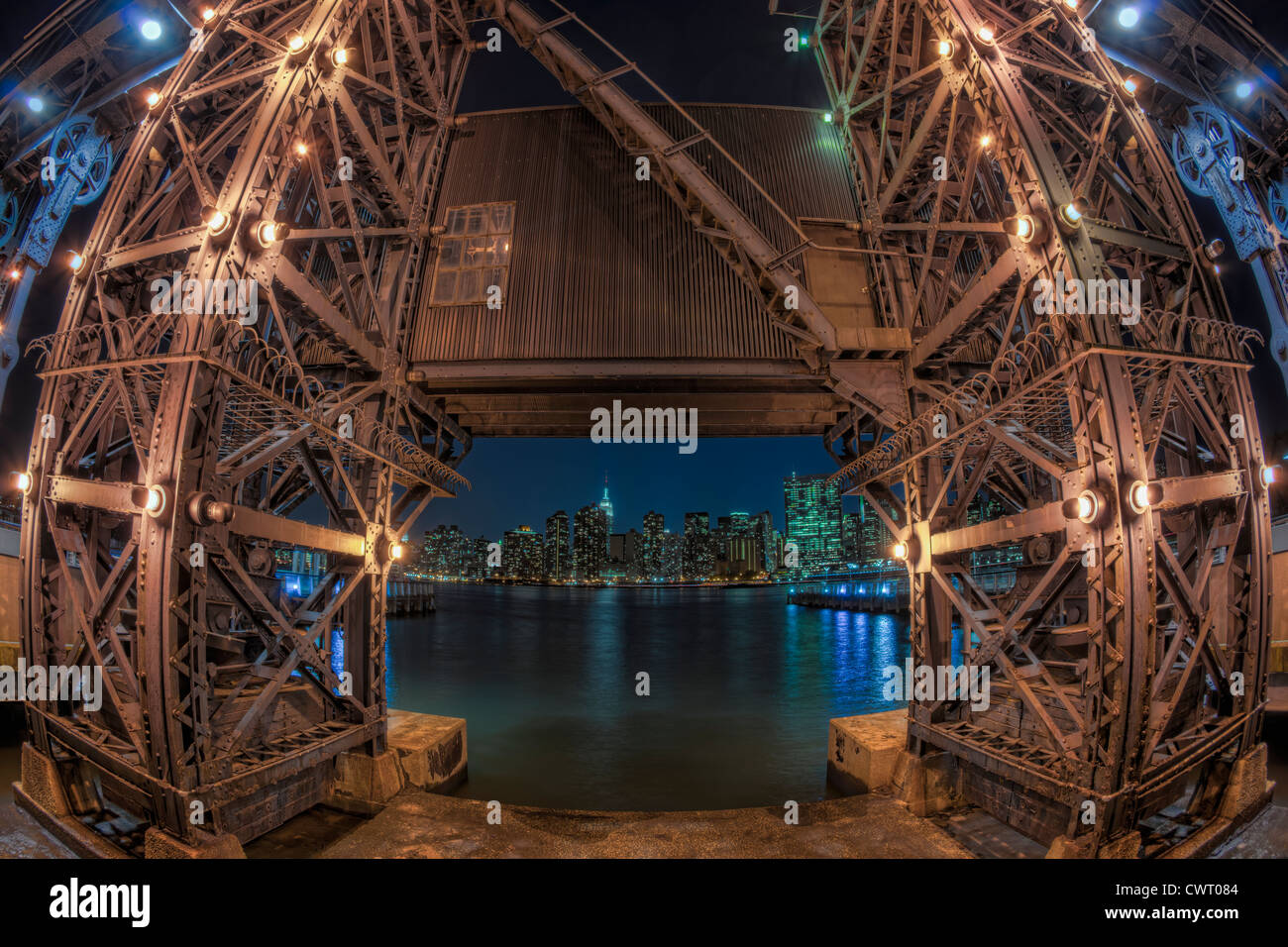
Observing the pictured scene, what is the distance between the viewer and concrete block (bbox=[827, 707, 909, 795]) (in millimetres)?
9500

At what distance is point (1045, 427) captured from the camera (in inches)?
385

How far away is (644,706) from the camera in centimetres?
2177

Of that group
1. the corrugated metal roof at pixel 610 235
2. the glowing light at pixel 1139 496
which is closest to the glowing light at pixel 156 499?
the corrugated metal roof at pixel 610 235

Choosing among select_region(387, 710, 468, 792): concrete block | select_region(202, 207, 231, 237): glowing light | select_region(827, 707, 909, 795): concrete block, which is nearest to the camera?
select_region(202, 207, 231, 237): glowing light

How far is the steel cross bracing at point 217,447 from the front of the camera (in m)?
6.30

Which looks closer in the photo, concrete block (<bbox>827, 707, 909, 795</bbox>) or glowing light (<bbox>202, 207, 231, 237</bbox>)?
glowing light (<bbox>202, 207, 231, 237</bbox>)

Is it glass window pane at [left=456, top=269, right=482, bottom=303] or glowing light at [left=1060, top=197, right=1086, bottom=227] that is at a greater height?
glass window pane at [left=456, top=269, right=482, bottom=303]

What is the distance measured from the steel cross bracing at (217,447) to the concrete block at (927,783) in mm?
8516

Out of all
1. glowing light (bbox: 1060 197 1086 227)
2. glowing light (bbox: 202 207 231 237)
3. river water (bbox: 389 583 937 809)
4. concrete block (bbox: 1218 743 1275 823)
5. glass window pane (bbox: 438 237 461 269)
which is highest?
glass window pane (bbox: 438 237 461 269)

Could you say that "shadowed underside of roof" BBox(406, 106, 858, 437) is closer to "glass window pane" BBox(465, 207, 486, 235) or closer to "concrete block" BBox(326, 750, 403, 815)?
"glass window pane" BBox(465, 207, 486, 235)

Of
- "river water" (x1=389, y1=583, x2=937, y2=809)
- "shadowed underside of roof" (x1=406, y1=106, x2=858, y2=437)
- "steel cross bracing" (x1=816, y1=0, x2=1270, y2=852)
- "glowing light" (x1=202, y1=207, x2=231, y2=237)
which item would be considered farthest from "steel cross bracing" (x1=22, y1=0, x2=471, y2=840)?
"steel cross bracing" (x1=816, y1=0, x2=1270, y2=852)

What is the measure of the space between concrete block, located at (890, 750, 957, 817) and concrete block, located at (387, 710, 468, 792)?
7934mm

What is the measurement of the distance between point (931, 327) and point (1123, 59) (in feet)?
29.2

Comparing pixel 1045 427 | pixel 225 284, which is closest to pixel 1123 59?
pixel 1045 427
